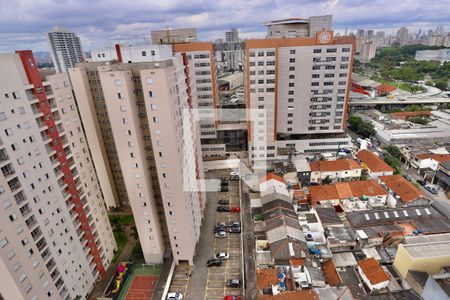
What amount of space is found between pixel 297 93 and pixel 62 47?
13765 cm

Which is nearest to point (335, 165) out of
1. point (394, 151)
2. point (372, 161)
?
point (372, 161)

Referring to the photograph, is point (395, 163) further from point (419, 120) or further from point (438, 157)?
point (419, 120)

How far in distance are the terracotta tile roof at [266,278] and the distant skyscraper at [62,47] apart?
449 feet

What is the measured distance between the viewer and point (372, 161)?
52.0m

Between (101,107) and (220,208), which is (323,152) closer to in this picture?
(220,208)

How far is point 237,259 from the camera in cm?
3478

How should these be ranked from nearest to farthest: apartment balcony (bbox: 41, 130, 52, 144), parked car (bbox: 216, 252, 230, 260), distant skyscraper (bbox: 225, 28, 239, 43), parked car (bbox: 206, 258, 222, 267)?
apartment balcony (bbox: 41, 130, 52, 144) → parked car (bbox: 206, 258, 222, 267) → parked car (bbox: 216, 252, 230, 260) → distant skyscraper (bbox: 225, 28, 239, 43)

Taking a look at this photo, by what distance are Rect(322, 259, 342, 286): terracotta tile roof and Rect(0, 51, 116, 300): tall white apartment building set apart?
28893 millimetres

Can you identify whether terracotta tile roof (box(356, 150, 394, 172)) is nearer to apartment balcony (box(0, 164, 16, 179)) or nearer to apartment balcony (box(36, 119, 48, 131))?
apartment balcony (box(36, 119, 48, 131))

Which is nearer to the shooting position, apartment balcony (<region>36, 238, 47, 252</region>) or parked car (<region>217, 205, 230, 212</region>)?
apartment balcony (<region>36, 238, 47, 252</region>)

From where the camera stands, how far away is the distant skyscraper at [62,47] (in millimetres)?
129250

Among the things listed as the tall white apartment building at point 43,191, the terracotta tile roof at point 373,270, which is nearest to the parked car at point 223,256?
the tall white apartment building at point 43,191

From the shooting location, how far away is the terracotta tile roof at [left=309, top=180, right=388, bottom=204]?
139 feet

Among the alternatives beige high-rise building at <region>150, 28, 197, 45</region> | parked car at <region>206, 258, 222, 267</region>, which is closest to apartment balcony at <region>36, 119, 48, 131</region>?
parked car at <region>206, 258, 222, 267</region>
